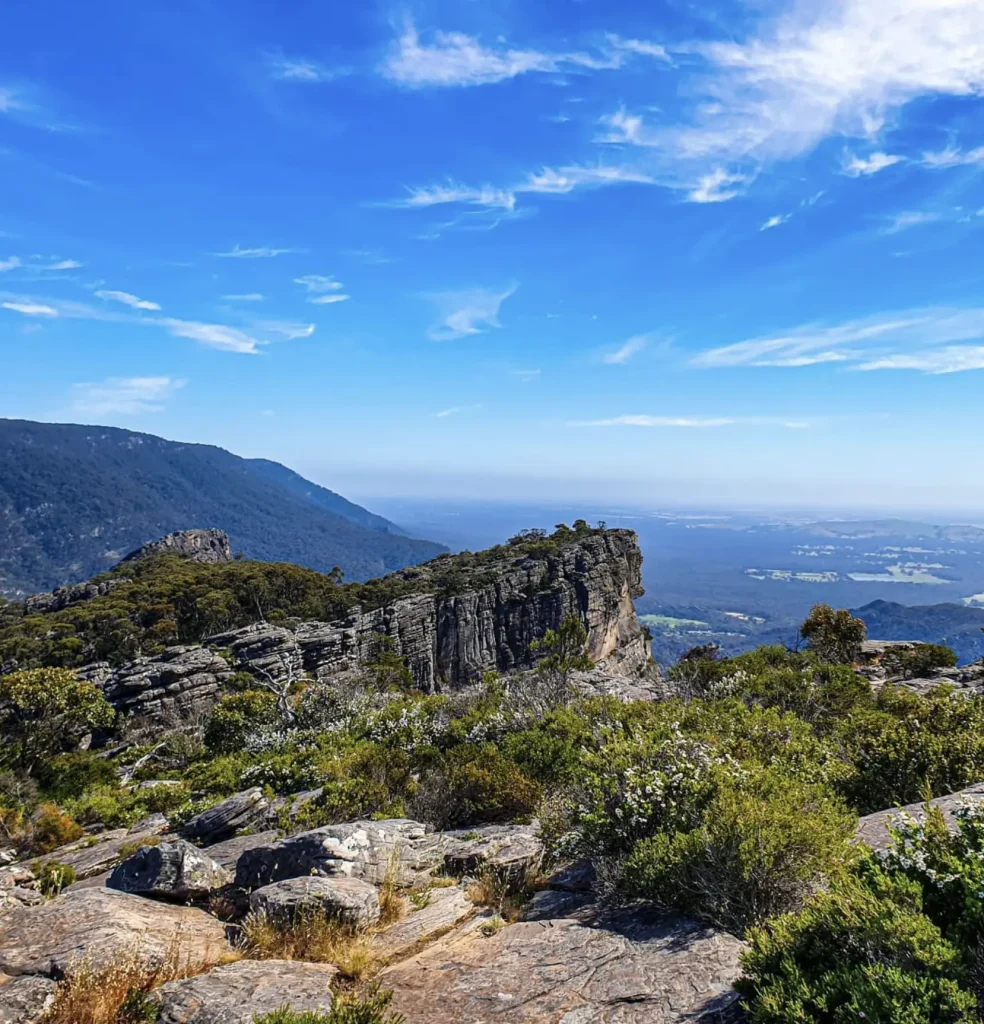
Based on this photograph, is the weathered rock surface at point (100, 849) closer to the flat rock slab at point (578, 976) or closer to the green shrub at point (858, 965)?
the flat rock slab at point (578, 976)

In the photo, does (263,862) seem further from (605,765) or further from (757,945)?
(757,945)

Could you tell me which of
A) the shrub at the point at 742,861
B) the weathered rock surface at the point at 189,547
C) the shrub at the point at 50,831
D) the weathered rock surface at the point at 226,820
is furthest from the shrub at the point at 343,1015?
the weathered rock surface at the point at 189,547

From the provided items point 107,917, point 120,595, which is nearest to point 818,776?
point 107,917

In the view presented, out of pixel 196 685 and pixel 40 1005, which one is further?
pixel 196 685

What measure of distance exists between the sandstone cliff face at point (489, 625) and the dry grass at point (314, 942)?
45727 millimetres

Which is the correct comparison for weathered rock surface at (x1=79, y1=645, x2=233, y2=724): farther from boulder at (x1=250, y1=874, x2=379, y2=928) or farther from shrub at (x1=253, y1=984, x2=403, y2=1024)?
shrub at (x1=253, y1=984, x2=403, y2=1024)

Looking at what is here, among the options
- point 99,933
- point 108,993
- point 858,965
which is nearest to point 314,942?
point 108,993

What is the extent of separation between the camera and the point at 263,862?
9.59m

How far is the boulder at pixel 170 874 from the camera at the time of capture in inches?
349

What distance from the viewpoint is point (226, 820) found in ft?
50.4

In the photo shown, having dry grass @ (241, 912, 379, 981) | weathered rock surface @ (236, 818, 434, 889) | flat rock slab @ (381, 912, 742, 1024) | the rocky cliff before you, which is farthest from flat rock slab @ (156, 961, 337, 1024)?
the rocky cliff

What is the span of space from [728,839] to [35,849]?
19672 millimetres

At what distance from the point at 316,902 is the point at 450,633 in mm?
62039

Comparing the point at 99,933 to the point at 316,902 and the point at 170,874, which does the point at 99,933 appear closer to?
the point at 170,874
